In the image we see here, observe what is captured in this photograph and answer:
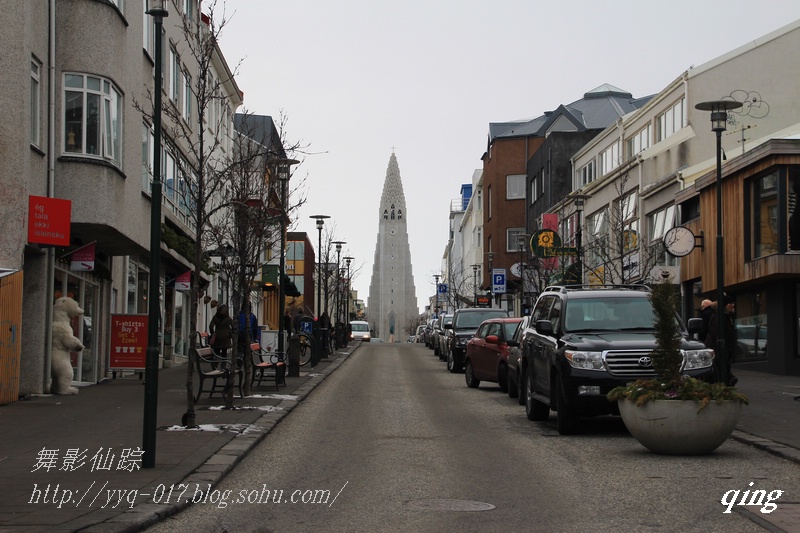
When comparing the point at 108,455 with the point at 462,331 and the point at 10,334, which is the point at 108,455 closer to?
the point at 10,334

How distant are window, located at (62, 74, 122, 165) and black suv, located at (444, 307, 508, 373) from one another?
13483mm

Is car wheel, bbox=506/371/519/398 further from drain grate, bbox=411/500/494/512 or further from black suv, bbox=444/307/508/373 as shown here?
drain grate, bbox=411/500/494/512

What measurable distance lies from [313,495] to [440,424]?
681 centimetres

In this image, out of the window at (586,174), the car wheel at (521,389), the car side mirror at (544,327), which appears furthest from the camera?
the window at (586,174)

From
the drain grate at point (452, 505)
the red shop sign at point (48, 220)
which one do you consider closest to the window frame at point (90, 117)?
the red shop sign at point (48, 220)

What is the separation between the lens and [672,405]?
12.0 meters

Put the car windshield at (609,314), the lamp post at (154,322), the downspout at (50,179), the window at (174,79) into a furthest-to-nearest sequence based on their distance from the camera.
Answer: the window at (174,79)
the downspout at (50,179)
the car windshield at (609,314)
the lamp post at (154,322)

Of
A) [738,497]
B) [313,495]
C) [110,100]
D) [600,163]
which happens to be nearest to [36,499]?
[313,495]

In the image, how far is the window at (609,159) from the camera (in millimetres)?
48522

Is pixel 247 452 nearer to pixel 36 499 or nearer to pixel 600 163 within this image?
pixel 36 499

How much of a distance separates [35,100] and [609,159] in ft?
113

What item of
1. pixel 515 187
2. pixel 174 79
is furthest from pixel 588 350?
pixel 515 187

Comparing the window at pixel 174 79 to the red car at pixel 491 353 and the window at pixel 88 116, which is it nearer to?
the window at pixel 88 116

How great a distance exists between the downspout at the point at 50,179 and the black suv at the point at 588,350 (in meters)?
8.87
